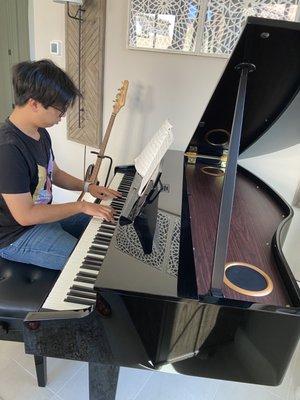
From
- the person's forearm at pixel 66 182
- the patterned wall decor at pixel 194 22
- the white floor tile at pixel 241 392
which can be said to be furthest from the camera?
the patterned wall decor at pixel 194 22

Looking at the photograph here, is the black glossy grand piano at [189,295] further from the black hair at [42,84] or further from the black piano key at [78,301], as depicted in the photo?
the black hair at [42,84]

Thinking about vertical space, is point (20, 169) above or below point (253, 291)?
above

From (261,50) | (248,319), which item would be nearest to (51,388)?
(248,319)

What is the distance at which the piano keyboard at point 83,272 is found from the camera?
88cm

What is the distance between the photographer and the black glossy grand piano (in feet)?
2.49

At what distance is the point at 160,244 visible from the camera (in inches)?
37.7

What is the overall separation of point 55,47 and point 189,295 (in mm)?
2098

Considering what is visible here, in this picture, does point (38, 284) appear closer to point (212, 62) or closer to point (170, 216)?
point (170, 216)

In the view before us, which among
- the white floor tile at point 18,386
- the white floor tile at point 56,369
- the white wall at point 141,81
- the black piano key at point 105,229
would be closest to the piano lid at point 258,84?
the white wall at point 141,81

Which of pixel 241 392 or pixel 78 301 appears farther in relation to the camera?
pixel 241 392

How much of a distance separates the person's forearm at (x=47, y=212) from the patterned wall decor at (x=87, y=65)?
121 cm

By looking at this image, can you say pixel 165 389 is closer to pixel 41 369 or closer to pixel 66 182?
pixel 41 369

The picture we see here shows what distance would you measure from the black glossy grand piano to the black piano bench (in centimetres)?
15

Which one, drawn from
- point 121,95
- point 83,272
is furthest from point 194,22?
point 83,272
